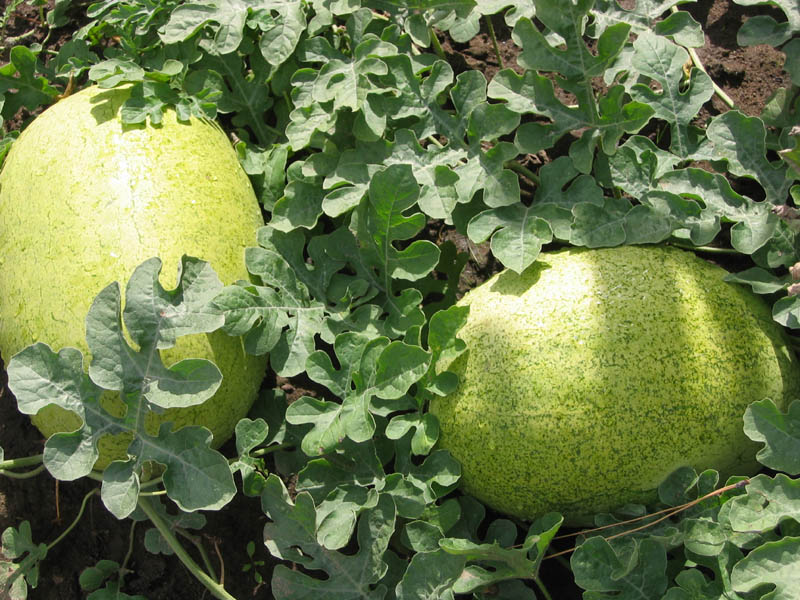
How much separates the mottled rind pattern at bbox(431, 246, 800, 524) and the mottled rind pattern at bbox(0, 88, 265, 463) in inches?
33.0

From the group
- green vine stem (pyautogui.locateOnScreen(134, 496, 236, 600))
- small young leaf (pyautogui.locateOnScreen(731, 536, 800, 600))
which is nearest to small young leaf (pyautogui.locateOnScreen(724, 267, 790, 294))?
small young leaf (pyautogui.locateOnScreen(731, 536, 800, 600))

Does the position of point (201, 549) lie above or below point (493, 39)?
below

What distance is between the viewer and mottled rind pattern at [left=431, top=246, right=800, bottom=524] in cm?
Result: 229

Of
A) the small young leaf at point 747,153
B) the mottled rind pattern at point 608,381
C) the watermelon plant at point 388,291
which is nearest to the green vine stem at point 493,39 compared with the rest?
the watermelon plant at point 388,291

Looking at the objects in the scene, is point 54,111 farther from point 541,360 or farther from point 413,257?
point 541,360

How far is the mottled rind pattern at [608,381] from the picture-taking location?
2287 millimetres

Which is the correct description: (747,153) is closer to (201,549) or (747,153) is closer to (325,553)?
(325,553)

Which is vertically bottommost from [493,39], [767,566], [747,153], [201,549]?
[201,549]

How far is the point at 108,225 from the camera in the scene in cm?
249

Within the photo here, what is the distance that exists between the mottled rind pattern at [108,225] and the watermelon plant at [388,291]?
0.01 m

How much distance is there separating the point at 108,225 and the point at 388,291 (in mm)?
946

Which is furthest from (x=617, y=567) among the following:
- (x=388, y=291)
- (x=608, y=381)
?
(x=388, y=291)

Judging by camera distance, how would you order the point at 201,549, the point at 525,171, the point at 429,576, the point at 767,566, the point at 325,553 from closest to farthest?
the point at 767,566, the point at 429,576, the point at 325,553, the point at 201,549, the point at 525,171

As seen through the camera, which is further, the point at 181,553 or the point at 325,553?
the point at 181,553
